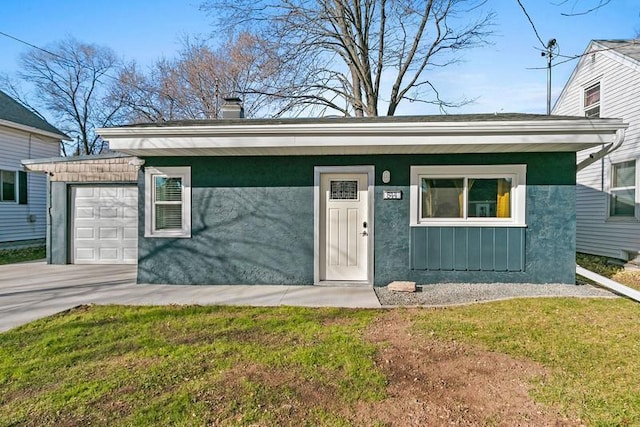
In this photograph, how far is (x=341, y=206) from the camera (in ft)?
20.9

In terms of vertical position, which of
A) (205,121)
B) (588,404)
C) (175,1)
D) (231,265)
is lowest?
(588,404)

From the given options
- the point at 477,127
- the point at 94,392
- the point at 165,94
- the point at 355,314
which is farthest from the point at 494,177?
the point at 165,94

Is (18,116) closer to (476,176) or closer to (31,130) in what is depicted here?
(31,130)

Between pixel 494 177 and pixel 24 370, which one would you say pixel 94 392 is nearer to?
pixel 24 370

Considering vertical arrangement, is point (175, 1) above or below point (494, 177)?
above

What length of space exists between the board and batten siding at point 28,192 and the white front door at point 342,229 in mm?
11530

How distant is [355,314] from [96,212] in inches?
292

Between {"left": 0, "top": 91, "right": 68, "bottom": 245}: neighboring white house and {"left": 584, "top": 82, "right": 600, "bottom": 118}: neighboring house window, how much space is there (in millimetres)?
18494

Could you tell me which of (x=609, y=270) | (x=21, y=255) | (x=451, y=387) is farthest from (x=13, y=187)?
(x=609, y=270)

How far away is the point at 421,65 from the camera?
49.4 feet

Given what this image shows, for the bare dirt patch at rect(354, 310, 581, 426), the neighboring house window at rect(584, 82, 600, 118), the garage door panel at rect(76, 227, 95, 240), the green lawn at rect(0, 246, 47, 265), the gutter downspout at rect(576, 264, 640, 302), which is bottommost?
the bare dirt patch at rect(354, 310, 581, 426)

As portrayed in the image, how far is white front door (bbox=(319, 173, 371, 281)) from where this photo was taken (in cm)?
633

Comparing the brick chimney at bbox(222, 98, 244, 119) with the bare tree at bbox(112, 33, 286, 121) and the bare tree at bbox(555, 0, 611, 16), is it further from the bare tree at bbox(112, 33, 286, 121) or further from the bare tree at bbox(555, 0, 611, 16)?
the bare tree at bbox(112, 33, 286, 121)

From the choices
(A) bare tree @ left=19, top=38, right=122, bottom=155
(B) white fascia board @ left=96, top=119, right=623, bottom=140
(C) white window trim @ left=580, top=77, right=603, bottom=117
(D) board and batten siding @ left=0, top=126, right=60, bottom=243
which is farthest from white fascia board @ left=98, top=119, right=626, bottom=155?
(A) bare tree @ left=19, top=38, right=122, bottom=155
